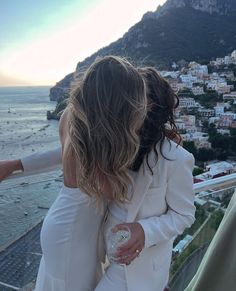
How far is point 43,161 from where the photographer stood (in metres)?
1.31

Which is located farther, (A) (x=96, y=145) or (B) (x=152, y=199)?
(B) (x=152, y=199)

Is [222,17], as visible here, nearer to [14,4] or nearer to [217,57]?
[217,57]

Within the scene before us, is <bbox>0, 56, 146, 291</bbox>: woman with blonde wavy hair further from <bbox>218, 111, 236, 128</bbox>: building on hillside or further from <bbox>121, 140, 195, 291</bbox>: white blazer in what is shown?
<bbox>218, 111, 236, 128</bbox>: building on hillside

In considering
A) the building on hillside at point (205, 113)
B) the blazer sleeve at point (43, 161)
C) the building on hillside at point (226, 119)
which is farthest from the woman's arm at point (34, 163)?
the building on hillside at point (205, 113)

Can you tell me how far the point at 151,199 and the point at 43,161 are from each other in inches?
19.9

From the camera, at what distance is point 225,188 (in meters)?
1.70

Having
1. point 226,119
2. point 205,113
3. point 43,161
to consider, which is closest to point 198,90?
point 205,113

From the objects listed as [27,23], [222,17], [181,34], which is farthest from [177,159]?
[222,17]

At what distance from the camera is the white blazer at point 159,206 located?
907 mm

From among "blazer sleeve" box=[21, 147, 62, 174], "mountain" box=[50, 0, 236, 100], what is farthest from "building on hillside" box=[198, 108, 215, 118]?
"blazer sleeve" box=[21, 147, 62, 174]

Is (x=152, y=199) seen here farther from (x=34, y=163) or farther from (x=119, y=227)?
(x=34, y=163)

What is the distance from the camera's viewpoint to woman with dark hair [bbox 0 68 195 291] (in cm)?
89

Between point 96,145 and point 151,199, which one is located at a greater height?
point 96,145

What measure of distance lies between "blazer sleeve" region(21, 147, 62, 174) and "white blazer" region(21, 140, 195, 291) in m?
0.46
